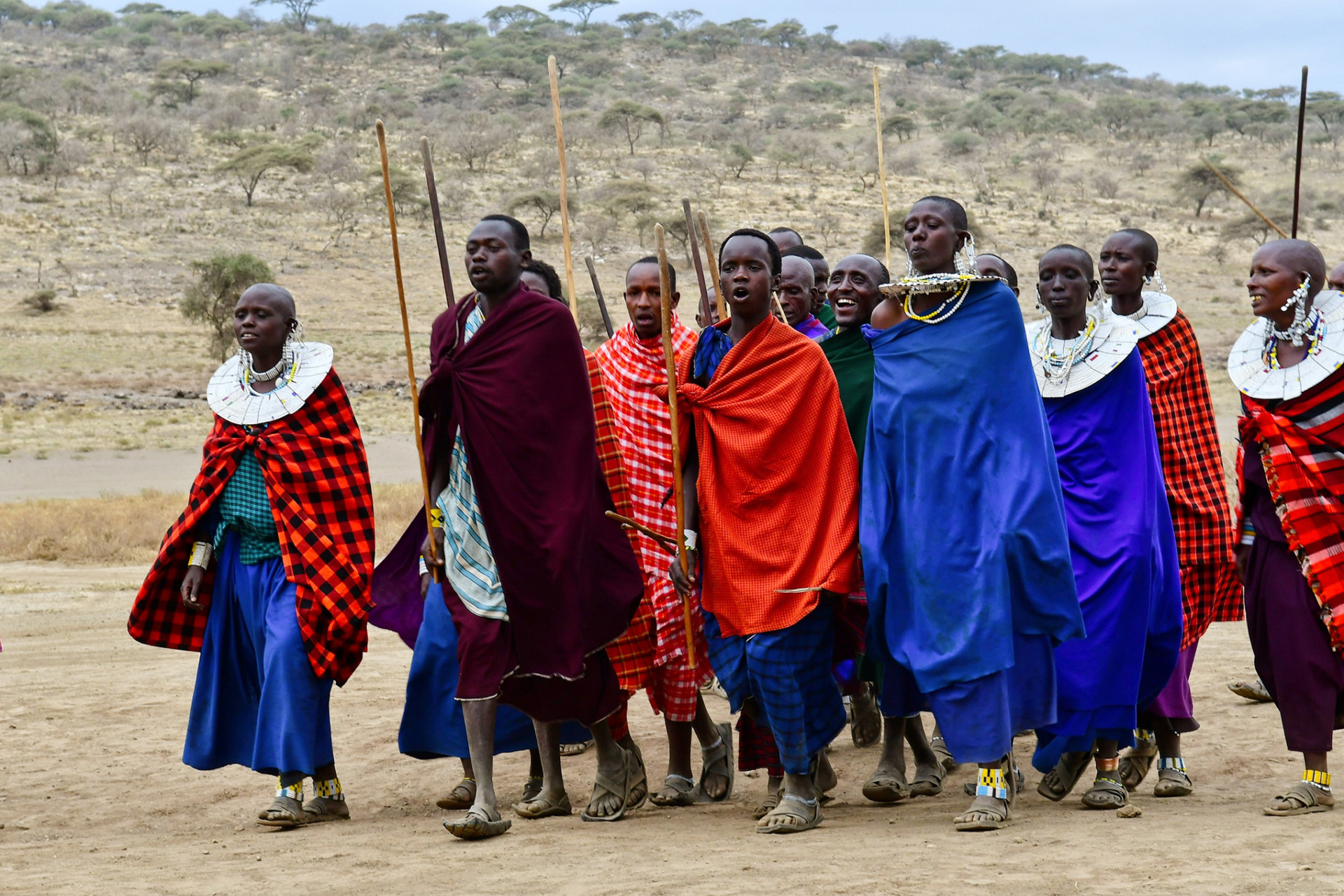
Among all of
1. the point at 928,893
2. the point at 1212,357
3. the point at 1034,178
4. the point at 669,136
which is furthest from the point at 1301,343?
the point at 669,136

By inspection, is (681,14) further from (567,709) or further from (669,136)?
(567,709)

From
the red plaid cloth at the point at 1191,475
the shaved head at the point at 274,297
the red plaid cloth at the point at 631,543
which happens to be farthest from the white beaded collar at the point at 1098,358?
the shaved head at the point at 274,297

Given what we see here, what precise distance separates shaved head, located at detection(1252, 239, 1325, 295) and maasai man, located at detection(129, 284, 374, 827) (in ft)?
12.9

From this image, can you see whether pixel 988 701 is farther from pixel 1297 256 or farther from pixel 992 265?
pixel 992 265

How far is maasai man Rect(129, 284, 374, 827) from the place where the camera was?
21.0 feet

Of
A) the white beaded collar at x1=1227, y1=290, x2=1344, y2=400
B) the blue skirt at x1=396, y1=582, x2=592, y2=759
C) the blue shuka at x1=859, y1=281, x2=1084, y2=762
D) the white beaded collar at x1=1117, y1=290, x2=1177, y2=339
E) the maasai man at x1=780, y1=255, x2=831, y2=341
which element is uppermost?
the maasai man at x1=780, y1=255, x2=831, y2=341

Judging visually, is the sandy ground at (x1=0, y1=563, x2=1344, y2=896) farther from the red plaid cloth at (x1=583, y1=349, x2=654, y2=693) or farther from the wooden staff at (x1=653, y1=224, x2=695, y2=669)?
the wooden staff at (x1=653, y1=224, x2=695, y2=669)

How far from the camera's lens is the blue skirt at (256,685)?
6.36m

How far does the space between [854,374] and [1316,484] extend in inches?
75.9

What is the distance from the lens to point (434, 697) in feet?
21.9

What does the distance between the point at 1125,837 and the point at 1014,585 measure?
0.98 meters

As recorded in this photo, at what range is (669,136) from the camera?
57000 mm

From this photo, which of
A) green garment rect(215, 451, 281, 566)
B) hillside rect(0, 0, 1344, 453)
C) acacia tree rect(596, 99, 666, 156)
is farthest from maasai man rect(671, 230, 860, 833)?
acacia tree rect(596, 99, 666, 156)

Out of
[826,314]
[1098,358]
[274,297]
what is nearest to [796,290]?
[1098,358]
